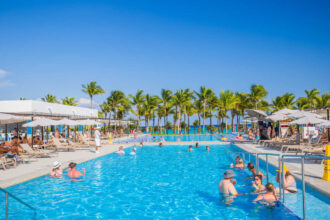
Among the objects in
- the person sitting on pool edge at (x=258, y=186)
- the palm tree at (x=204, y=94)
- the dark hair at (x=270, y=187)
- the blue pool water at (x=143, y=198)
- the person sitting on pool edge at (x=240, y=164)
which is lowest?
the blue pool water at (x=143, y=198)

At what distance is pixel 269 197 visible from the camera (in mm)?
5992

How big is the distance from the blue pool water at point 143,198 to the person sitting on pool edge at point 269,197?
0.19 m

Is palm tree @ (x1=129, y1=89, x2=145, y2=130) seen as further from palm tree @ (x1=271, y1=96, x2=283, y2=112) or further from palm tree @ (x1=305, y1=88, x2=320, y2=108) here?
palm tree @ (x1=305, y1=88, x2=320, y2=108)

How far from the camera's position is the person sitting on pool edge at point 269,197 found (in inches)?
231

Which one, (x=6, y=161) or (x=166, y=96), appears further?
(x=166, y=96)

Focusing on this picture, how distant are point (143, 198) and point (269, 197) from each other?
3.68 m

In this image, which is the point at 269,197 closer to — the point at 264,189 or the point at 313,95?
the point at 264,189

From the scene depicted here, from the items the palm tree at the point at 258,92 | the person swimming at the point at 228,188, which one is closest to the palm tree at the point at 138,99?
the palm tree at the point at 258,92

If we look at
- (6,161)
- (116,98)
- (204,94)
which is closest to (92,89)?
(116,98)

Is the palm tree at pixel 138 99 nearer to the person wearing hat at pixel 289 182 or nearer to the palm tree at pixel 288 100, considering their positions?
the palm tree at pixel 288 100

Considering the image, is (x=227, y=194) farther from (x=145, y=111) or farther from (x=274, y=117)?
(x=145, y=111)

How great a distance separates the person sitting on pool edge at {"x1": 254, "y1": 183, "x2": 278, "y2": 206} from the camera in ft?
19.2

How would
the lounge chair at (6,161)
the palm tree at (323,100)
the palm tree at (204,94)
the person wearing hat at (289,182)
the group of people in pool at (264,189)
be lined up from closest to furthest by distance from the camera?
the person wearing hat at (289,182) → the group of people in pool at (264,189) → the lounge chair at (6,161) → the palm tree at (204,94) → the palm tree at (323,100)

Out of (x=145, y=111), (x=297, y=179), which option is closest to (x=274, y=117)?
(x=297, y=179)
